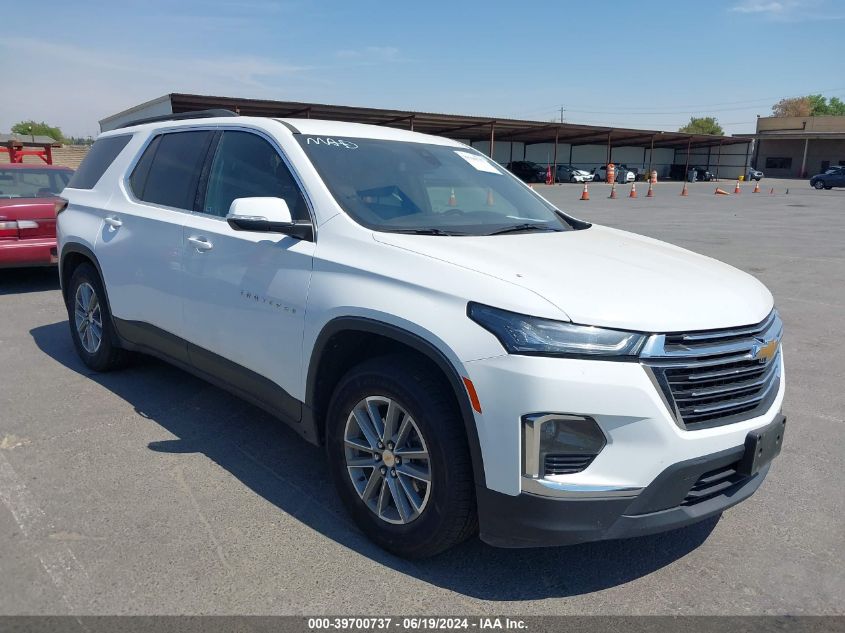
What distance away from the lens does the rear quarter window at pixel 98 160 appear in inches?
203

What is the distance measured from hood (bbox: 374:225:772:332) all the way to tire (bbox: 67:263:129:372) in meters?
3.01

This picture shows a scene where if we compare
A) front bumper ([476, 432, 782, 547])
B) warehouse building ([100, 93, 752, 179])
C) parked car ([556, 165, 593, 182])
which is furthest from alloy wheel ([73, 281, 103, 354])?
parked car ([556, 165, 593, 182])

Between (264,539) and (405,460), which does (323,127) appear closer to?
(405,460)

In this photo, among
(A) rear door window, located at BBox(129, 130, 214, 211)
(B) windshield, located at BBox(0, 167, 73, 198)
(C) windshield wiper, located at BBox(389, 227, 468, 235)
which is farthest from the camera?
(B) windshield, located at BBox(0, 167, 73, 198)

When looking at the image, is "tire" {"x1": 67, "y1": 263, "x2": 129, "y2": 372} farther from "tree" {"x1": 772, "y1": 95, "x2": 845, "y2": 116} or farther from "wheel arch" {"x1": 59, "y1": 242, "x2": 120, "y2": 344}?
"tree" {"x1": 772, "y1": 95, "x2": 845, "y2": 116}

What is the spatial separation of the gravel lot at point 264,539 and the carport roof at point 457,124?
23813 millimetres

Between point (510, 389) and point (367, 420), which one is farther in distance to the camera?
point (367, 420)

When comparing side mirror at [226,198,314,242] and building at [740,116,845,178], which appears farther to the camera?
building at [740,116,845,178]

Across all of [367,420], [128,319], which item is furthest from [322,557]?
[128,319]

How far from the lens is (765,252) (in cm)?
1240

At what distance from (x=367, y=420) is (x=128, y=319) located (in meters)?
2.51

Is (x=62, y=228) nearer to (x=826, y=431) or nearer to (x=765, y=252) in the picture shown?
(x=826, y=431)

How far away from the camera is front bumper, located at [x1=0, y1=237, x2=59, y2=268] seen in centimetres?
790

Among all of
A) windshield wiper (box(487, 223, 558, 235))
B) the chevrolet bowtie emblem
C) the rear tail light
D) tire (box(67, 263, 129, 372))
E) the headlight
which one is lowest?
tire (box(67, 263, 129, 372))
